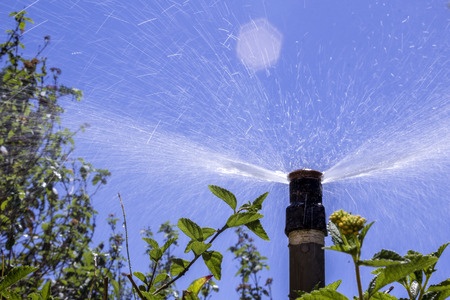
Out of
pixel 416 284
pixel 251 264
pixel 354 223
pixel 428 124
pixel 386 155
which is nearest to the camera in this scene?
pixel 354 223

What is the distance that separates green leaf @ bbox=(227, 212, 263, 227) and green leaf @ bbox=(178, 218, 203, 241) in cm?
6

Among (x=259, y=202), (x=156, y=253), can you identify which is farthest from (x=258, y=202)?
(x=156, y=253)

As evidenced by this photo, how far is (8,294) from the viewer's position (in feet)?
3.31

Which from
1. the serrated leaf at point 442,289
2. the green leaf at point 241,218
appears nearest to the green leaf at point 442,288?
the serrated leaf at point 442,289

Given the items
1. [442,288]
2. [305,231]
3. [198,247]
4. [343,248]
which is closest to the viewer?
[343,248]

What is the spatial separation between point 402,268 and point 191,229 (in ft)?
1.47

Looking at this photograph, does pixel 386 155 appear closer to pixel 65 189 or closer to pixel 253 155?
pixel 253 155

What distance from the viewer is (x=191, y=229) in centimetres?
111

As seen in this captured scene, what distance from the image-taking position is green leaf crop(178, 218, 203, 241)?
43.1 inches

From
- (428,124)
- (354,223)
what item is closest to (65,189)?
(428,124)

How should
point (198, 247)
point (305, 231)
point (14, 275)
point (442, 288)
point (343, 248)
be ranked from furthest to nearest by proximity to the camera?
1. point (305, 231)
2. point (198, 247)
3. point (14, 275)
4. point (442, 288)
5. point (343, 248)

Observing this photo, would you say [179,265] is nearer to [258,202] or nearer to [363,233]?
[258,202]

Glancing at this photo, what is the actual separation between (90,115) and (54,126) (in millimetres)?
323

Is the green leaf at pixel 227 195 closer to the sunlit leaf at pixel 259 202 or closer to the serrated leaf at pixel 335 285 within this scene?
the sunlit leaf at pixel 259 202
